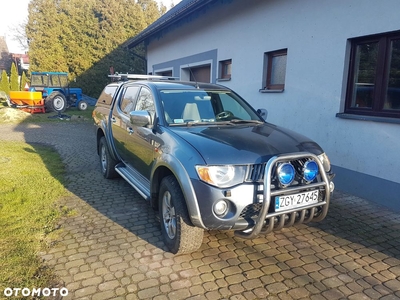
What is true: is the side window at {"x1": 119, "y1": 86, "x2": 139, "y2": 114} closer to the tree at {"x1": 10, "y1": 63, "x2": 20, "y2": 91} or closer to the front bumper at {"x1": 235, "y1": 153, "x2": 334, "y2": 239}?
the front bumper at {"x1": 235, "y1": 153, "x2": 334, "y2": 239}

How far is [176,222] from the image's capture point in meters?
3.11

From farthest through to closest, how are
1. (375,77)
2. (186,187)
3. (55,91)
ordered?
(55,91) → (375,77) → (186,187)

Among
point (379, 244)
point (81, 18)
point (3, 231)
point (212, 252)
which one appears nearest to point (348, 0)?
point (379, 244)

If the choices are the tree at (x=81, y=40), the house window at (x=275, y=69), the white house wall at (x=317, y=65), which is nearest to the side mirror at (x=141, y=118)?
the white house wall at (x=317, y=65)

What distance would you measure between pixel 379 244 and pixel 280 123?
3.51 metres

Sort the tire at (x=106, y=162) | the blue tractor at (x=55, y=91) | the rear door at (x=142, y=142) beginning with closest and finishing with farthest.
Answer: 1. the rear door at (x=142, y=142)
2. the tire at (x=106, y=162)
3. the blue tractor at (x=55, y=91)

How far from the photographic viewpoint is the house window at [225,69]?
898 cm

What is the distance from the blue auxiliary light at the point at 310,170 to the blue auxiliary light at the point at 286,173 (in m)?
0.16

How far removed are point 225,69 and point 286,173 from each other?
270 inches

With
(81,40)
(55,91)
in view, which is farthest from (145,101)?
(81,40)

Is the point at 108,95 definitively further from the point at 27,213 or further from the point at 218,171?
the point at 218,171

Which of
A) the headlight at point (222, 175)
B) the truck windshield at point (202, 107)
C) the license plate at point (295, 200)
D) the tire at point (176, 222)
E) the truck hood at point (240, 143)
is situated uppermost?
the truck windshield at point (202, 107)

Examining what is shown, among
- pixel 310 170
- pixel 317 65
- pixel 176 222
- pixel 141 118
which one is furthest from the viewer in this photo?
pixel 317 65

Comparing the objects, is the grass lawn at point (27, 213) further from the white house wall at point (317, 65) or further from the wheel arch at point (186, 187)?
the white house wall at point (317, 65)
